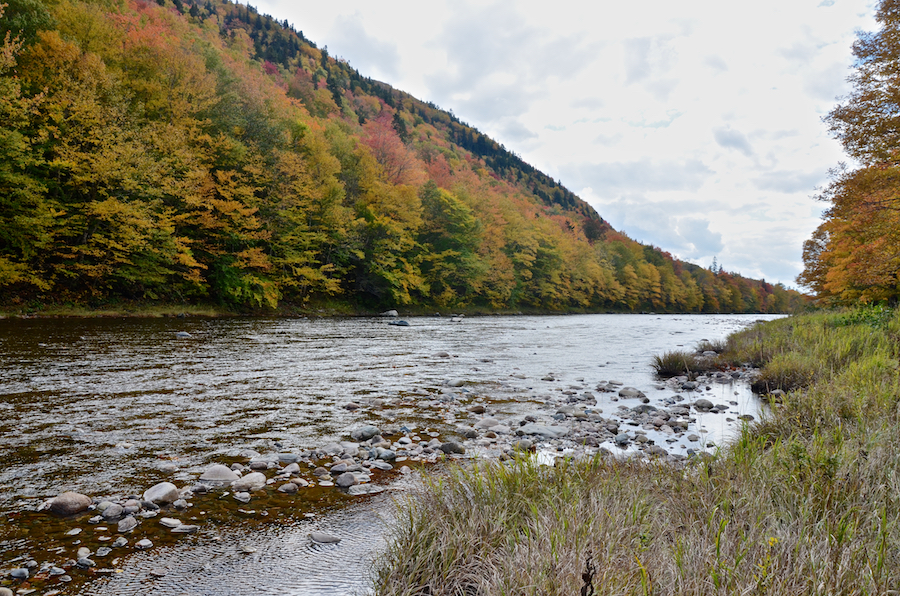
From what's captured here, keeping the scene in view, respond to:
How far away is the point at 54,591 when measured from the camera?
254cm

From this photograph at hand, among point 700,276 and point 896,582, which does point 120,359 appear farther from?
point 700,276

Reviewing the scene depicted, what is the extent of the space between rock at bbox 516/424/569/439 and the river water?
3.41ft

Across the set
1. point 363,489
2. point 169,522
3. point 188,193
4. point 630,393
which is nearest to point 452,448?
point 363,489

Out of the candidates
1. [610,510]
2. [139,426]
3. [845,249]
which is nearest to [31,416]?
[139,426]

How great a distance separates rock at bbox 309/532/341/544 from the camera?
130 inches

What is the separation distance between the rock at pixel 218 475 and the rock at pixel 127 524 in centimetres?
84

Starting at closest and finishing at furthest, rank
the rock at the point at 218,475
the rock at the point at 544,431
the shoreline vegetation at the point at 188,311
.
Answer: the rock at the point at 218,475, the rock at the point at 544,431, the shoreline vegetation at the point at 188,311

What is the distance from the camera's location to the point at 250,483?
418 cm

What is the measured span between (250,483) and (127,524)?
3.33 feet

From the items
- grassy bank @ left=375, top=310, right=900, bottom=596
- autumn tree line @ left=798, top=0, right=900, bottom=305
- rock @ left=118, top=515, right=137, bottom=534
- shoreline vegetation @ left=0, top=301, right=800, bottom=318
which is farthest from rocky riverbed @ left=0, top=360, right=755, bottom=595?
shoreline vegetation @ left=0, top=301, right=800, bottom=318

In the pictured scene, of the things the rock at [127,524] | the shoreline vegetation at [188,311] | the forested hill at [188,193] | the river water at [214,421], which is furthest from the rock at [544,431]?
the forested hill at [188,193]

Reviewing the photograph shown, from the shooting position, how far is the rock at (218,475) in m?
4.24

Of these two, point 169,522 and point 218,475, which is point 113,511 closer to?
point 169,522

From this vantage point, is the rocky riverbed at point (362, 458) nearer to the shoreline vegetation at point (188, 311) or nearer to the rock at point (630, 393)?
the rock at point (630, 393)
